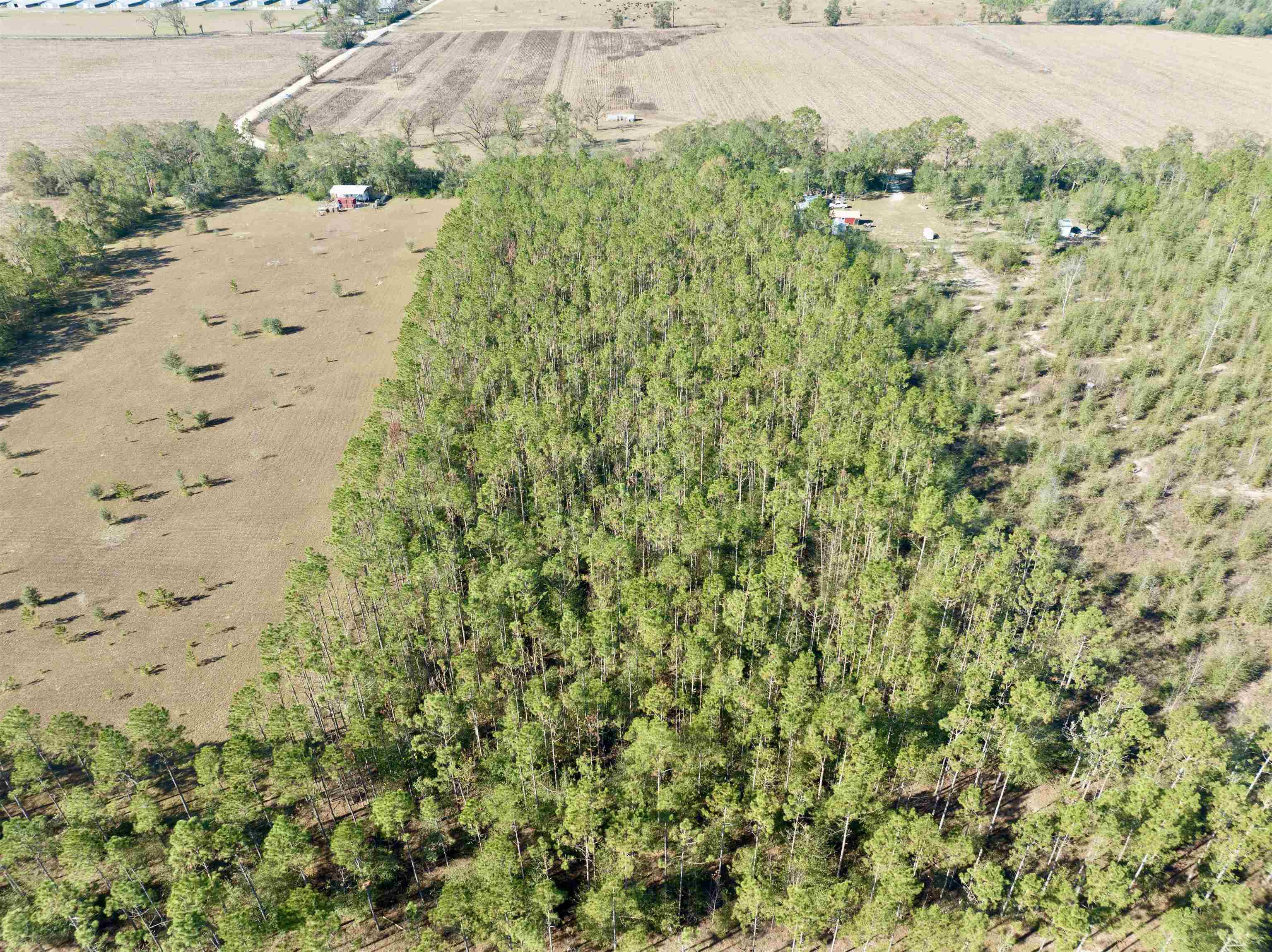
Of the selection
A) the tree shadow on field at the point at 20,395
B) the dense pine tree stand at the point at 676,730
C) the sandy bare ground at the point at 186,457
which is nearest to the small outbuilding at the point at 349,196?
the sandy bare ground at the point at 186,457

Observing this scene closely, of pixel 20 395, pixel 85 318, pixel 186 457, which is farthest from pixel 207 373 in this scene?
pixel 85 318

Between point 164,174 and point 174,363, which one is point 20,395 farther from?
point 164,174

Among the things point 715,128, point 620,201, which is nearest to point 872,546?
point 620,201

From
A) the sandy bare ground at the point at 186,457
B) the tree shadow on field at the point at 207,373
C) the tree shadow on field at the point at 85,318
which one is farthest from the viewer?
Result: the tree shadow on field at the point at 207,373

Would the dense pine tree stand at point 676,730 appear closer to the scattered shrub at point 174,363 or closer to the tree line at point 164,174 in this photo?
the scattered shrub at point 174,363

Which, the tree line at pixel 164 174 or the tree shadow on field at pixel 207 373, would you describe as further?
the tree line at pixel 164 174

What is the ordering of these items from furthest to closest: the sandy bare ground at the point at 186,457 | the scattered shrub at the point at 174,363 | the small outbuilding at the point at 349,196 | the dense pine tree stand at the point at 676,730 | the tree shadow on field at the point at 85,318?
the small outbuilding at the point at 349,196 < the scattered shrub at the point at 174,363 < the tree shadow on field at the point at 85,318 < the sandy bare ground at the point at 186,457 < the dense pine tree stand at the point at 676,730

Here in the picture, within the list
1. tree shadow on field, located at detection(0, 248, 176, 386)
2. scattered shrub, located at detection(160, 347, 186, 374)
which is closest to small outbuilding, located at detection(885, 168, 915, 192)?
scattered shrub, located at detection(160, 347, 186, 374)
